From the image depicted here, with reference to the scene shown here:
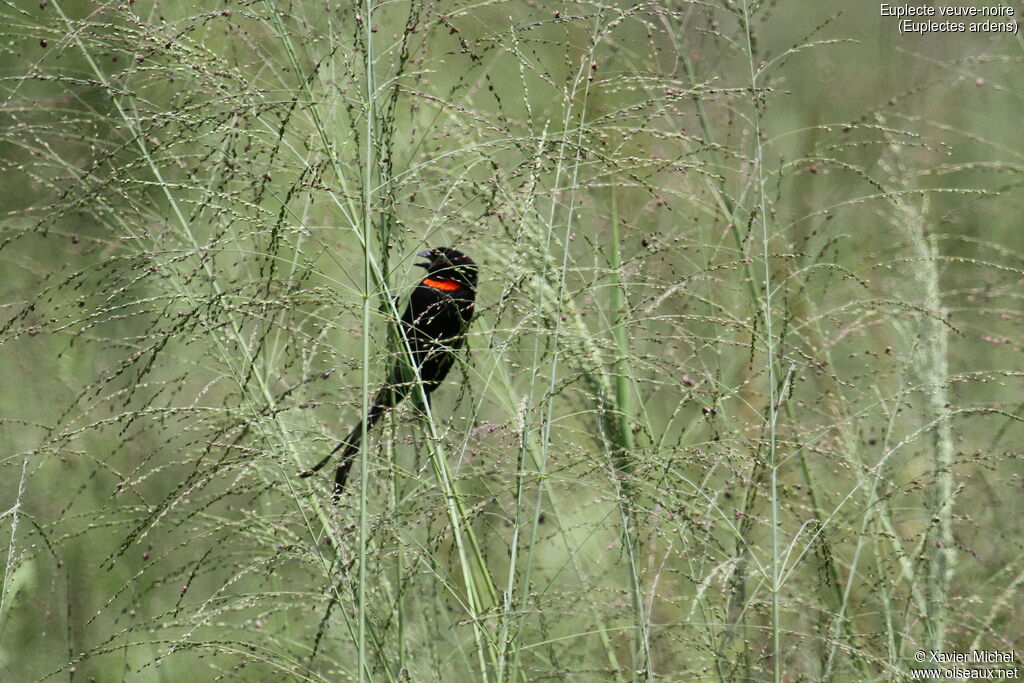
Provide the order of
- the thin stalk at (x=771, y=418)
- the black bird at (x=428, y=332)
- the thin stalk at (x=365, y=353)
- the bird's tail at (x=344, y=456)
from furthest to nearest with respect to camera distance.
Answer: the black bird at (x=428, y=332) < the bird's tail at (x=344, y=456) < the thin stalk at (x=771, y=418) < the thin stalk at (x=365, y=353)

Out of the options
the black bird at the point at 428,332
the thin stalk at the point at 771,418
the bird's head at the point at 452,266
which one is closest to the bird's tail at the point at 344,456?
Result: the black bird at the point at 428,332

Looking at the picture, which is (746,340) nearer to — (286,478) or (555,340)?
(555,340)

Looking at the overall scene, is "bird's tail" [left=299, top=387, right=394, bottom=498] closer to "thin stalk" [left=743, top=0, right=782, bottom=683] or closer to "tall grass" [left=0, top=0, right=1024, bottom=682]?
"tall grass" [left=0, top=0, right=1024, bottom=682]

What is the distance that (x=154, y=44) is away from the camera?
1.89 meters

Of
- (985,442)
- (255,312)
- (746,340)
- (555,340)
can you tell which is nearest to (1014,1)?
(985,442)

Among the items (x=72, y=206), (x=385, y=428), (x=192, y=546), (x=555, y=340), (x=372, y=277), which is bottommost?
(x=192, y=546)

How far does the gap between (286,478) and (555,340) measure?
0.56m

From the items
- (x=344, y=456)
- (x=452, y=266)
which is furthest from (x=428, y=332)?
(x=452, y=266)

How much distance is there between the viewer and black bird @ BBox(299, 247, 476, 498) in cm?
213

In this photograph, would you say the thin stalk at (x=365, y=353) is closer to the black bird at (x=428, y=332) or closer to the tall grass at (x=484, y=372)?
the tall grass at (x=484, y=372)

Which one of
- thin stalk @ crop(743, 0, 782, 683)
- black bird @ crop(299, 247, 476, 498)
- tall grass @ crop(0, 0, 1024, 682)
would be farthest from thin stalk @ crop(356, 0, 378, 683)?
thin stalk @ crop(743, 0, 782, 683)

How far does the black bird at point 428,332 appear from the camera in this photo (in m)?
2.13

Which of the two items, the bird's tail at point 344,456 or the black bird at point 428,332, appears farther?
the black bird at point 428,332

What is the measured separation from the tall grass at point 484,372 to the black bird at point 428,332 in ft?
0.22
